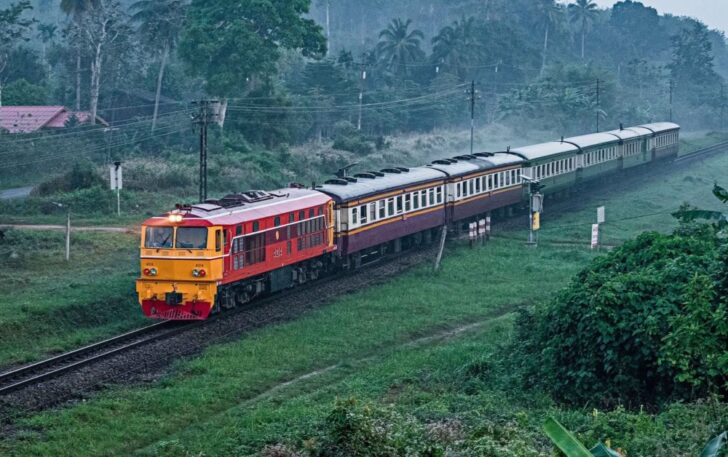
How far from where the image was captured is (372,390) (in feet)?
64.0

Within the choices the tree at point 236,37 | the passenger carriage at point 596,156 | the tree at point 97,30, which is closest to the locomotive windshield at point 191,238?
the passenger carriage at point 596,156

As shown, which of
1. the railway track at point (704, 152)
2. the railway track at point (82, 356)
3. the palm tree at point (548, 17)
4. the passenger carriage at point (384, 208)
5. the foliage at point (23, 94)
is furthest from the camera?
the palm tree at point (548, 17)

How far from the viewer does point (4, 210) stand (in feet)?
132

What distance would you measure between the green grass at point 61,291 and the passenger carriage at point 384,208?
685cm

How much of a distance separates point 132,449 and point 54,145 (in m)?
41.6

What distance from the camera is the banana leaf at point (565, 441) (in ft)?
22.3

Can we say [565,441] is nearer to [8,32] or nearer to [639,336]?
[639,336]

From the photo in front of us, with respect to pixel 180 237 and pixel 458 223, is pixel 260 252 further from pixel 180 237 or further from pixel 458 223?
pixel 458 223

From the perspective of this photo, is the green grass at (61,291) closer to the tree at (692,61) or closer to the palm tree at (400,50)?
the palm tree at (400,50)

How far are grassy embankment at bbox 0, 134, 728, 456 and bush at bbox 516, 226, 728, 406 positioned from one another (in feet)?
2.25

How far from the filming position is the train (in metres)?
25.1

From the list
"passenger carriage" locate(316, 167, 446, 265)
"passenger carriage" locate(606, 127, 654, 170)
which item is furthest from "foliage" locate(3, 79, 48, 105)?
"passenger carriage" locate(606, 127, 654, 170)

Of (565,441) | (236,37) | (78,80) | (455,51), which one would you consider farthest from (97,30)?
(565,441)

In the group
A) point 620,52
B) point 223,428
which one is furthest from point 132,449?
point 620,52
